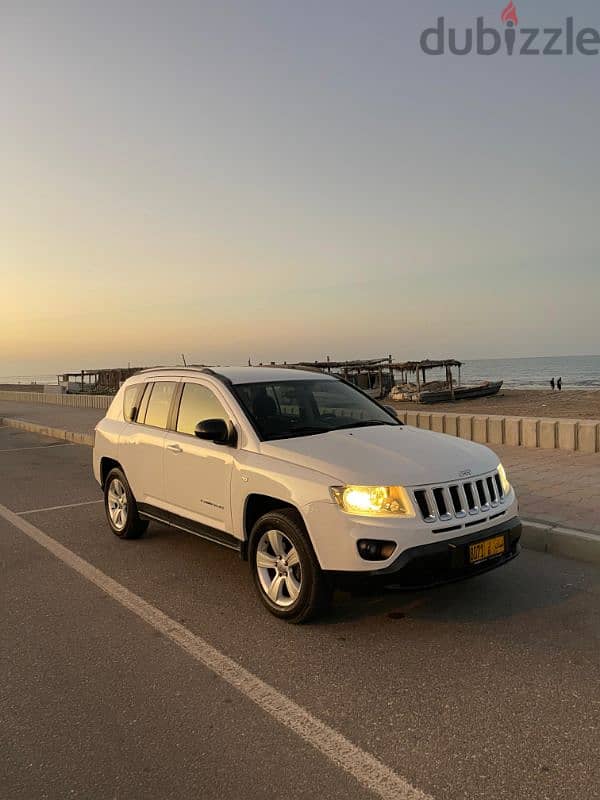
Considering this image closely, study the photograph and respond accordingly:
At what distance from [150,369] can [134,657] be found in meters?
3.32

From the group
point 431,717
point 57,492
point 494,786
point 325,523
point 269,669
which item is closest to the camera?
point 494,786

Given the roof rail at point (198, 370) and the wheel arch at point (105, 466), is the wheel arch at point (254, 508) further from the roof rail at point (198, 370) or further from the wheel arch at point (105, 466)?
the wheel arch at point (105, 466)

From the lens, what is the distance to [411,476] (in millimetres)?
4039

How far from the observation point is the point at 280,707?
3270mm

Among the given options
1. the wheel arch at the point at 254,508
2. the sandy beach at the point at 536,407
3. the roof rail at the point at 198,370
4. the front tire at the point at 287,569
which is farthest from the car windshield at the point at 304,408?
the sandy beach at the point at 536,407

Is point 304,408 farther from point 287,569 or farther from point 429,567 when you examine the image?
point 429,567

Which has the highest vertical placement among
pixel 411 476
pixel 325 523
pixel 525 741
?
pixel 411 476

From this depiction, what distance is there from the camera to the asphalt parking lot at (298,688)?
8.92 ft

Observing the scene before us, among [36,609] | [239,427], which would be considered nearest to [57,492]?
[36,609]

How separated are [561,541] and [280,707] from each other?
3.53 meters

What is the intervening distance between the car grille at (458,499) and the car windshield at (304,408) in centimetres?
118

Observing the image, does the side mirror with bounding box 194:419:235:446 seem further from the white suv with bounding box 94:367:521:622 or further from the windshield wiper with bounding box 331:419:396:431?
the windshield wiper with bounding box 331:419:396:431

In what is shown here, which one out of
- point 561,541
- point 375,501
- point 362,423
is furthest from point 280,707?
point 561,541

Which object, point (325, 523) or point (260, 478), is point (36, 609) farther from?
point (325, 523)
